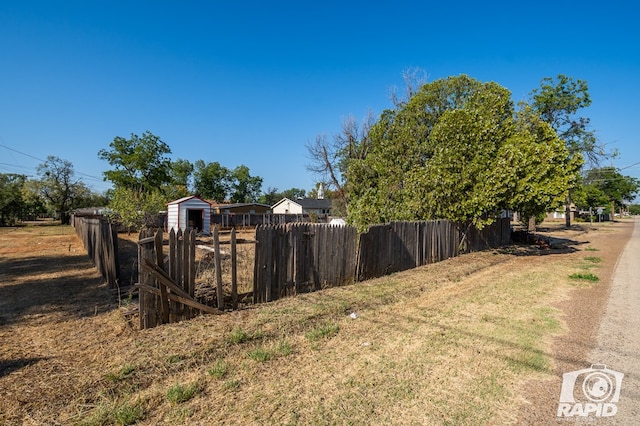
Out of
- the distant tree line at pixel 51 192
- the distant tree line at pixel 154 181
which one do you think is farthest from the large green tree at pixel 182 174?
the distant tree line at pixel 51 192

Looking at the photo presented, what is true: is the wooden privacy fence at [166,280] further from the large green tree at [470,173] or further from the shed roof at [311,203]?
the shed roof at [311,203]

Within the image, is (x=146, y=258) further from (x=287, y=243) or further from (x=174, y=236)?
(x=287, y=243)

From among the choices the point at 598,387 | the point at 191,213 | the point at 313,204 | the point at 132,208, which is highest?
the point at 313,204

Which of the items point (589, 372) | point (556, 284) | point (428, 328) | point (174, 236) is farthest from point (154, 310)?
point (556, 284)

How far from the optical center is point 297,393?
11.2 ft

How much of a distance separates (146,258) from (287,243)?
2.89m

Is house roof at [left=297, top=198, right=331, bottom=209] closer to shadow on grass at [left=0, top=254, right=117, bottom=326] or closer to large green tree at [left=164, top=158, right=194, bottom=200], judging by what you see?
large green tree at [left=164, top=158, right=194, bottom=200]

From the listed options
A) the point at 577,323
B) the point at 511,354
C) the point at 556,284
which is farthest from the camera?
the point at 556,284

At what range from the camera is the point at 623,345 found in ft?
15.0

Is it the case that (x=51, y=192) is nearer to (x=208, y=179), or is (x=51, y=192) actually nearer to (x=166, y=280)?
(x=208, y=179)

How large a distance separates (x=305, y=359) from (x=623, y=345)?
183 inches

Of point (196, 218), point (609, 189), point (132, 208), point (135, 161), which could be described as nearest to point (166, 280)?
point (196, 218)

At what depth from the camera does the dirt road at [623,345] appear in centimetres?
319

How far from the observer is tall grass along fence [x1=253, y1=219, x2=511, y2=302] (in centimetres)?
680
